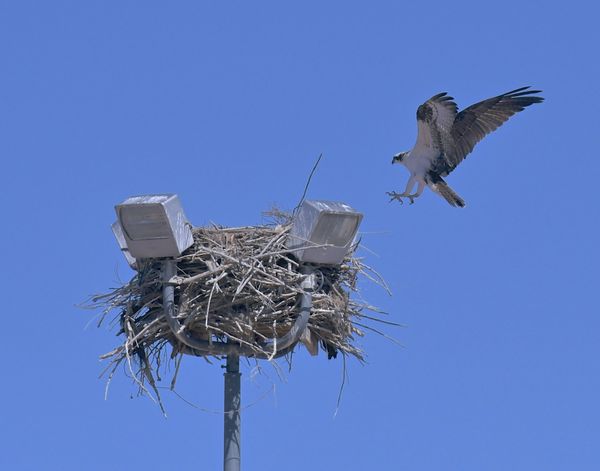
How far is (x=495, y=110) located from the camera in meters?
18.0

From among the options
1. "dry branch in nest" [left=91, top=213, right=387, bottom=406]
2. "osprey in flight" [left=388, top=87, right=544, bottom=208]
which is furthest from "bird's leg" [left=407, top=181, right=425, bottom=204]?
"dry branch in nest" [left=91, top=213, right=387, bottom=406]

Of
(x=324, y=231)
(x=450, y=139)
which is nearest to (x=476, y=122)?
(x=450, y=139)

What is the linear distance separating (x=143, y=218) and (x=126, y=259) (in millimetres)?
1373

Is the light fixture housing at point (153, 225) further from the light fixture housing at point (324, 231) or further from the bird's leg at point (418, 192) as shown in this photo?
the bird's leg at point (418, 192)

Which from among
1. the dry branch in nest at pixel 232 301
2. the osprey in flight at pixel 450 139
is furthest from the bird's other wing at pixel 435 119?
the dry branch in nest at pixel 232 301

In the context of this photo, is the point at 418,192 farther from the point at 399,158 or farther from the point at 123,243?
the point at 123,243

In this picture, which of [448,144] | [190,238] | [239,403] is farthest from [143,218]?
[448,144]

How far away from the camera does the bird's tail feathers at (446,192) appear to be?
18.0 m

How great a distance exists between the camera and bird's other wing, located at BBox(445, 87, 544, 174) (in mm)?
17875

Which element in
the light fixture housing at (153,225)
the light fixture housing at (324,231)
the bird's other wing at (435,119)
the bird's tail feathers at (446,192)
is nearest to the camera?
the light fixture housing at (153,225)

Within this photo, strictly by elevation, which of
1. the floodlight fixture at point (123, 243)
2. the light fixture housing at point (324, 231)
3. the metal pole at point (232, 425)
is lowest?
the metal pole at point (232, 425)

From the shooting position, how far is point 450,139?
58.3ft

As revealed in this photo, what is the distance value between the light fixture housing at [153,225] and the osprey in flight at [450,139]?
214 inches

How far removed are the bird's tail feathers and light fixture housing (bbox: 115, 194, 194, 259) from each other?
5.83 metres
